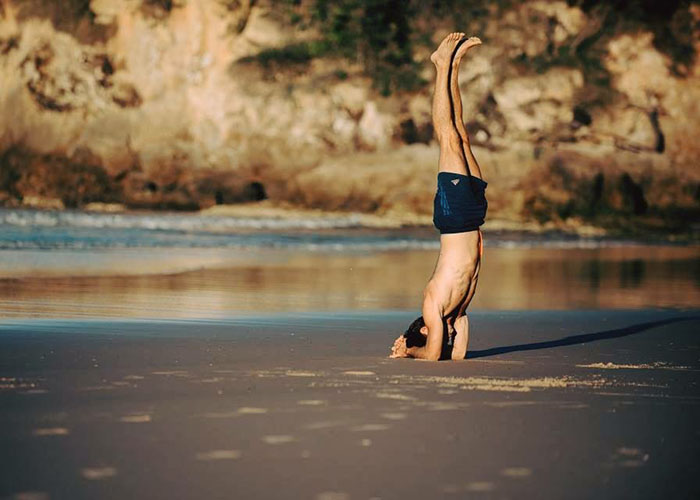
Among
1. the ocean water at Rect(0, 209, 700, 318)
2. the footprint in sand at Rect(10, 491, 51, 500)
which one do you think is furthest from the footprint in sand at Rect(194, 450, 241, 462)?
the ocean water at Rect(0, 209, 700, 318)

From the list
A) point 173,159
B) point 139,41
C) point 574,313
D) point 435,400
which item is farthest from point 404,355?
point 139,41

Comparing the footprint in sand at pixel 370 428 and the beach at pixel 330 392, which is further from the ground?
the footprint in sand at pixel 370 428

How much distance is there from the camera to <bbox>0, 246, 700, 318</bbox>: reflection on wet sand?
1173cm

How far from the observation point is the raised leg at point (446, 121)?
26.7ft

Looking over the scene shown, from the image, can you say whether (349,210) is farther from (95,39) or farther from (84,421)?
(84,421)

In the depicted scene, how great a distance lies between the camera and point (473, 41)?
8477mm

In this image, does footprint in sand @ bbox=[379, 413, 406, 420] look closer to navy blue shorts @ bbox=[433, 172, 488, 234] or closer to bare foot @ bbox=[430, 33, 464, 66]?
navy blue shorts @ bbox=[433, 172, 488, 234]

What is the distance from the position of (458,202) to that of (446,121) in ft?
1.79

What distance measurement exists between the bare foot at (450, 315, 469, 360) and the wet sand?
0.41ft

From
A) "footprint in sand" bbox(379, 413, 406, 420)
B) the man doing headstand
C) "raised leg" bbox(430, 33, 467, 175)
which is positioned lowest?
"footprint in sand" bbox(379, 413, 406, 420)

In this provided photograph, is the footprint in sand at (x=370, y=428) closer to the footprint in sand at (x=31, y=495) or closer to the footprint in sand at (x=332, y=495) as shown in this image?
the footprint in sand at (x=332, y=495)

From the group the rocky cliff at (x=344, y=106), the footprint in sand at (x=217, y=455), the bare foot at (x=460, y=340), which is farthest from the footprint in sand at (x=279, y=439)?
the rocky cliff at (x=344, y=106)

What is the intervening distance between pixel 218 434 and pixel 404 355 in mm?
2763

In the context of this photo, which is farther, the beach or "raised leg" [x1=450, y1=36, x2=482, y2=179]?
"raised leg" [x1=450, y1=36, x2=482, y2=179]
